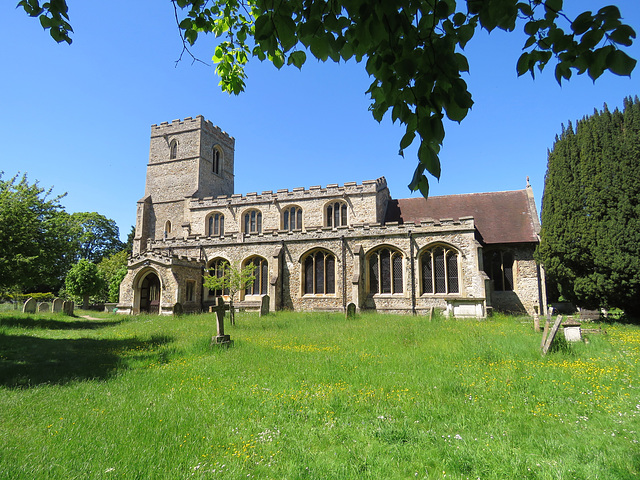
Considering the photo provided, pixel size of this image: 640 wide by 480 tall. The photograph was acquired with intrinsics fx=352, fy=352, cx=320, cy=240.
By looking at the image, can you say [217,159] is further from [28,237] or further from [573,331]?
[573,331]

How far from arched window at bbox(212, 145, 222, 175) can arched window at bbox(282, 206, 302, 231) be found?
34.0ft

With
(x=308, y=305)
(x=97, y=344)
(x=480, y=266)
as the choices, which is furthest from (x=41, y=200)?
(x=480, y=266)

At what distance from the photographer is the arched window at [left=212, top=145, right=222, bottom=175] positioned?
107 feet

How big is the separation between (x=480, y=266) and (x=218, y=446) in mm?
17410

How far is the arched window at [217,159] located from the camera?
107ft

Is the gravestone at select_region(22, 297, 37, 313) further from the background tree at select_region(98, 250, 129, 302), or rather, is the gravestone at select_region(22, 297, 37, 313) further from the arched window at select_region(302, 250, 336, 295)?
the arched window at select_region(302, 250, 336, 295)

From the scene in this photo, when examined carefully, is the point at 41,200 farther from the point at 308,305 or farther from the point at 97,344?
the point at 308,305

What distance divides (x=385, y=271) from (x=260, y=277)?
8.05 m

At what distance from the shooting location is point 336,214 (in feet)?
82.2

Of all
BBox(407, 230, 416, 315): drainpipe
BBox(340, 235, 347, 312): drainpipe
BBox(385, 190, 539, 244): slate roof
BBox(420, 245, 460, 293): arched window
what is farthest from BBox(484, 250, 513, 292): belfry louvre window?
BBox(340, 235, 347, 312): drainpipe

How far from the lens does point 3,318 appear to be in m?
14.6

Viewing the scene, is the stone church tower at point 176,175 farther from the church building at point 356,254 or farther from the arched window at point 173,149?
the church building at point 356,254

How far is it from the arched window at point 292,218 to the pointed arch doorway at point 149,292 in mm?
9287

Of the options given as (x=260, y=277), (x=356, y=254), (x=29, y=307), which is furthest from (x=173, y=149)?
(x=356, y=254)
